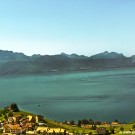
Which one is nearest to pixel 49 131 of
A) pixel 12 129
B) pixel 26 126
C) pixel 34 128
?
pixel 34 128

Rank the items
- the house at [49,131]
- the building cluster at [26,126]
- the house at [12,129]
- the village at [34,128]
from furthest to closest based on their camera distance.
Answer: the house at [12,129], the building cluster at [26,126], the village at [34,128], the house at [49,131]

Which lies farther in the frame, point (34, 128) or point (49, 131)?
point (34, 128)

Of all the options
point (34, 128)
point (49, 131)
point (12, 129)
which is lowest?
point (49, 131)

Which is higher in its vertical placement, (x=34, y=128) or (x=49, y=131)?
(x=34, y=128)

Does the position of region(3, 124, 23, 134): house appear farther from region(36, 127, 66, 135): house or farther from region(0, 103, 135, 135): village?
region(36, 127, 66, 135): house

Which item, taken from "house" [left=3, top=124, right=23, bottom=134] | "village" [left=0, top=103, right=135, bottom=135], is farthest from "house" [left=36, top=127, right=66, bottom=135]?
"house" [left=3, top=124, right=23, bottom=134]

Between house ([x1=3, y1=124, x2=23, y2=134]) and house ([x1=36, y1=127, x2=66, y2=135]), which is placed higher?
house ([x1=3, y1=124, x2=23, y2=134])

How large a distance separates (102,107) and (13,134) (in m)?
42.3

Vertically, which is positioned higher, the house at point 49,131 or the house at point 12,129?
the house at point 12,129

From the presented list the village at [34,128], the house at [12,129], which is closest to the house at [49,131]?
the village at [34,128]

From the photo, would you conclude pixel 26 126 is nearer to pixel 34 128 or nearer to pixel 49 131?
pixel 34 128

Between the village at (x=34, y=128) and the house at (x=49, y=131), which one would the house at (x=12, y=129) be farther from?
the house at (x=49, y=131)

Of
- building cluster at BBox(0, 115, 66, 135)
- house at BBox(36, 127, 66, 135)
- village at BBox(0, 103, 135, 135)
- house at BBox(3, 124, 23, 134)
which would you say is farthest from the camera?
house at BBox(3, 124, 23, 134)

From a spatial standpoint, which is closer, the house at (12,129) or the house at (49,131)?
the house at (49,131)
